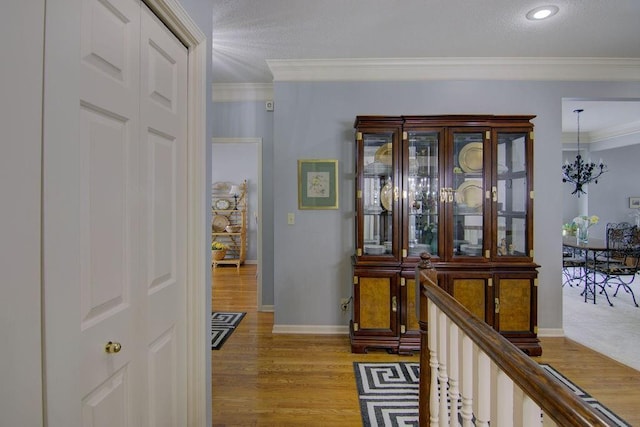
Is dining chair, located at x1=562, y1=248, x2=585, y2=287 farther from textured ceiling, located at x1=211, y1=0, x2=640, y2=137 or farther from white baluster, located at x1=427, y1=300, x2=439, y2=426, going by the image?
white baluster, located at x1=427, y1=300, x2=439, y2=426

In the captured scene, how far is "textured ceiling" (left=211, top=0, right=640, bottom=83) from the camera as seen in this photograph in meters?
2.27

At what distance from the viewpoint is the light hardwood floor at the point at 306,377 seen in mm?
2012

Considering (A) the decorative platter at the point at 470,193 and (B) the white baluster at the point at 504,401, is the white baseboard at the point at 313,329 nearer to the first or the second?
(A) the decorative platter at the point at 470,193

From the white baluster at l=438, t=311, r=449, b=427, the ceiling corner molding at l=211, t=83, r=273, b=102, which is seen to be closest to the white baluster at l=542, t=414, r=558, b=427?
the white baluster at l=438, t=311, r=449, b=427

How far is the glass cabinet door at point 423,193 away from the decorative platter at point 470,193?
227mm

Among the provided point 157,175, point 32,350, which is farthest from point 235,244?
point 32,350

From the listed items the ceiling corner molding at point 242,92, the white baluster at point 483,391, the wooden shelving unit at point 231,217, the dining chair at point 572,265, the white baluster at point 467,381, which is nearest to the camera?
the white baluster at point 483,391

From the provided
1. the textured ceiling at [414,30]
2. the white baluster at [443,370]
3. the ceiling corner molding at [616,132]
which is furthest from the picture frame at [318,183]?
the ceiling corner molding at [616,132]

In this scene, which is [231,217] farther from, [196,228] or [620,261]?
[620,261]

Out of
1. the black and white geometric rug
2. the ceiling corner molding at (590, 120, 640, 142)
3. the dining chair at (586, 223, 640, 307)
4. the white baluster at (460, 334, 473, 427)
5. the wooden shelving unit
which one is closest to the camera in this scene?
the white baluster at (460, 334, 473, 427)

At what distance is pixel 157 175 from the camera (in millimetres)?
1257

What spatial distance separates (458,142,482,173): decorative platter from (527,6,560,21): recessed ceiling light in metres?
0.99

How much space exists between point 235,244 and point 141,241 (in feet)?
19.7

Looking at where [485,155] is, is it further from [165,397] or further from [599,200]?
[599,200]
